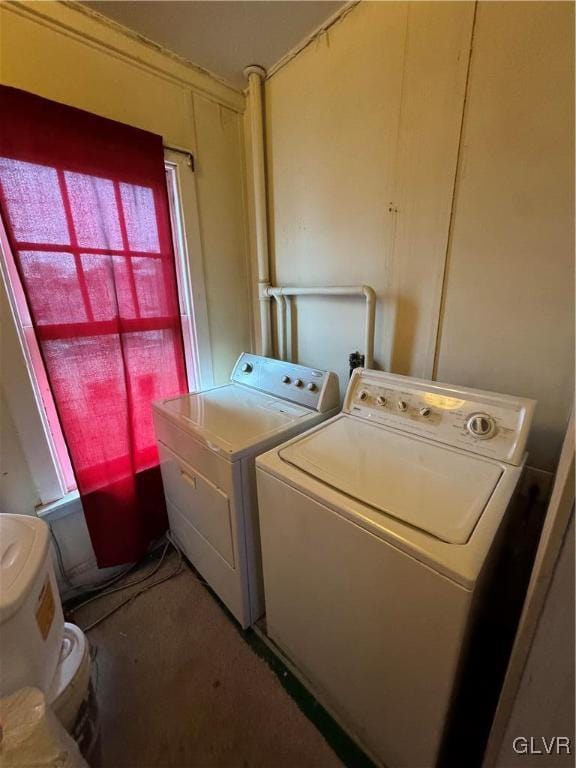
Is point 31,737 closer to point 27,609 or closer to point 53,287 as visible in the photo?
point 27,609

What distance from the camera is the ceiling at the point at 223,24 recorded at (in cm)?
123

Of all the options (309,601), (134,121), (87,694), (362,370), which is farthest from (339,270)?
(87,694)

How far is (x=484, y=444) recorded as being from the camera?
102 cm

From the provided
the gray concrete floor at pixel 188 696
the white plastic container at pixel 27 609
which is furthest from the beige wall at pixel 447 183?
the white plastic container at pixel 27 609

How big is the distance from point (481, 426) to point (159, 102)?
6.70 ft

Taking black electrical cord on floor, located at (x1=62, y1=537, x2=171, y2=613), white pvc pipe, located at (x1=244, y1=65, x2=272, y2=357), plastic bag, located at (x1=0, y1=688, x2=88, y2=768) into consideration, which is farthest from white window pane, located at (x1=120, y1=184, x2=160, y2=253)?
black electrical cord on floor, located at (x1=62, y1=537, x2=171, y2=613)

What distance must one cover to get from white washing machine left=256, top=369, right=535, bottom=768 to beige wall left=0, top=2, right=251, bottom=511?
1.14 meters

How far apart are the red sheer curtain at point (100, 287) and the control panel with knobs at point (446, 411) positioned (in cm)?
106

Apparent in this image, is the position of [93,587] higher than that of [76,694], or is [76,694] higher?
[76,694]

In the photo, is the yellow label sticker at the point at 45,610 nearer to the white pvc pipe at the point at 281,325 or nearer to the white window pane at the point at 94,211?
the white window pane at the point at 94,211

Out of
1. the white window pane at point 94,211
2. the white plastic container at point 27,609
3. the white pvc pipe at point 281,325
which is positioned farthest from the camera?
the white pvc pipe at point 281,325

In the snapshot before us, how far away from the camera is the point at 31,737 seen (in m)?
0.69

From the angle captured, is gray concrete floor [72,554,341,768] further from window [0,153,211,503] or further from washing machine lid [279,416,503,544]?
washing machine lid [279,416,503,544]

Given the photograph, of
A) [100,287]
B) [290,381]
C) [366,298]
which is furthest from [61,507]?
[366,298]
